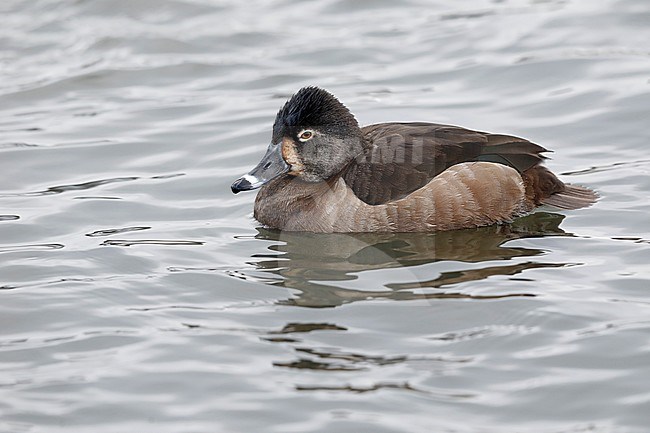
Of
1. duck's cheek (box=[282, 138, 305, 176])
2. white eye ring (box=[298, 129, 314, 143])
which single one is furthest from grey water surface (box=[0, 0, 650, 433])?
white eye ring (box=[298, 129, 314, 143])

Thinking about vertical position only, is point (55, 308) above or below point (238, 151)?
below

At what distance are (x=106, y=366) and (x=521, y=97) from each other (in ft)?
20.0

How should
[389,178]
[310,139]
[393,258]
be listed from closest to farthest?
1. [393,258]
2. [389,178]
3. [310,139]

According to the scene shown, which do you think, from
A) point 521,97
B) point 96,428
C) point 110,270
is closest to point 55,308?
point 110,270

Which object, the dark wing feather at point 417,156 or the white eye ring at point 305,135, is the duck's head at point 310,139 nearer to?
the white eye ring at point 305,135

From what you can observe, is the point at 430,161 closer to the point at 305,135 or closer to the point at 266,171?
the point at 305,135

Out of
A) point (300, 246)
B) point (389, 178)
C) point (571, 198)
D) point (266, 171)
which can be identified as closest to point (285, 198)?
point (266, 171)

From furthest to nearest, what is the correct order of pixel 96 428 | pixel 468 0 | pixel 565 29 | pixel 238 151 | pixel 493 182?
pixel 468 0
pixel 565 29
pixel 238 151
pixel 493 182
pixel 96 428

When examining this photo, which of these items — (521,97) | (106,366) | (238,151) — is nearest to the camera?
(106,366)

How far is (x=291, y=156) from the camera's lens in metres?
8.41

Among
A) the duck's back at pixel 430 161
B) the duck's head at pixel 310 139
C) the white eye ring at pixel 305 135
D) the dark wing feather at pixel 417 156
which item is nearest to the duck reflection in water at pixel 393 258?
the duck's back at pixel 430 161

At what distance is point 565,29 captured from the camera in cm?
1273

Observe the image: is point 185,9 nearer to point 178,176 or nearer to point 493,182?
point 178,176

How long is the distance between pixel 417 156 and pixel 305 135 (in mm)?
809
